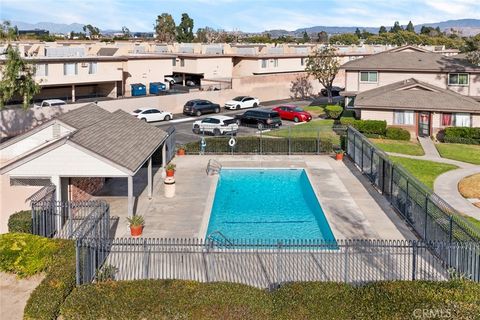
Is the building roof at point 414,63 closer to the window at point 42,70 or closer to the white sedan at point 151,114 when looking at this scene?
the white sedan at point 151,114

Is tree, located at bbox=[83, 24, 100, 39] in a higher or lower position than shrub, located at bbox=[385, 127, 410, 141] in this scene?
higher

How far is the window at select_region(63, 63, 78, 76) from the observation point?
194 feet

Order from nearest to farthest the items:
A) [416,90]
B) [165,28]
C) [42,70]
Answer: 1. [416,90]
2. [42,70]
3. [165,28]

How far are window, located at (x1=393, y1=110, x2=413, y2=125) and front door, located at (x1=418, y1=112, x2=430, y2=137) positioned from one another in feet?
2.55

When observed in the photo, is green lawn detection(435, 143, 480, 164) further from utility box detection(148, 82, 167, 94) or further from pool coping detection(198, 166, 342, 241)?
utility box detection(148, 82, 167, 94)

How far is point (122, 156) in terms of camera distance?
25.0 metres

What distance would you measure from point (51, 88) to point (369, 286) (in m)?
53.5

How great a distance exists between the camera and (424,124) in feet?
166

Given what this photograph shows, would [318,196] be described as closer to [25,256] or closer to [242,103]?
[25,256]

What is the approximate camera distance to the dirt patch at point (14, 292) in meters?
17.0

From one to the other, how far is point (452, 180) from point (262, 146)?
45.5 feet

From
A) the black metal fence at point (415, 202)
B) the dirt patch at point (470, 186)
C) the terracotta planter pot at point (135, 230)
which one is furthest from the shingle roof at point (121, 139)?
the dirt patch at point (470, 186)

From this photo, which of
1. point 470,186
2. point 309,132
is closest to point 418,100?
point 309,132

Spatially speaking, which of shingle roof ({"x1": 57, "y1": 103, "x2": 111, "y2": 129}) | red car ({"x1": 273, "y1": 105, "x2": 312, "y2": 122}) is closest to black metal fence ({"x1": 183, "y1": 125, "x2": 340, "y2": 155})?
shingle roof ({"x1": 57, "y1": 103, "x2": 111, "y2": 129})
